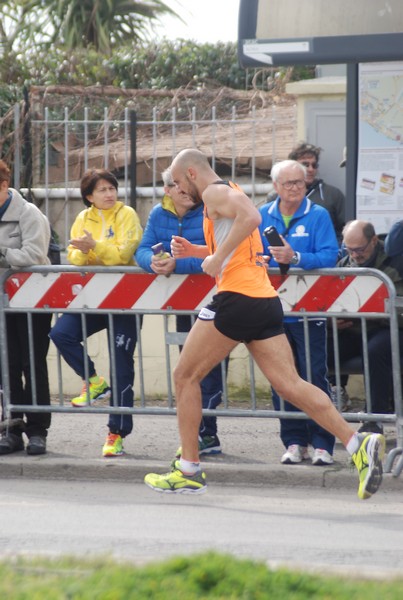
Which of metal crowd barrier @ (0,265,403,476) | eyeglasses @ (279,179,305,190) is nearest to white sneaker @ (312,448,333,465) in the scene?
metal crowd barrier @ (0,265,403,476)

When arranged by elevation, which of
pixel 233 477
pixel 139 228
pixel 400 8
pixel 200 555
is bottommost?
pixel 233 477

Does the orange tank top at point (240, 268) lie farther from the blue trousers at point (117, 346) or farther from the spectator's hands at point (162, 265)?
the blue trousers at point (117, 346)

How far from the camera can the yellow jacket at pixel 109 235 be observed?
8.02 m

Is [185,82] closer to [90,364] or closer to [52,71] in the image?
[52,71]

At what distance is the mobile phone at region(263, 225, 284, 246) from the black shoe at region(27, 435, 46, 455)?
6.54 feet

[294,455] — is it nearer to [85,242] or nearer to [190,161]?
[85,242]

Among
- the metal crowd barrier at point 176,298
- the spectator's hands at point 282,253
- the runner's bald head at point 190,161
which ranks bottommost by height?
the metal crowd barrier at point 176,298

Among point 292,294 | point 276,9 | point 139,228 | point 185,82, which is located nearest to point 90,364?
point 139,228

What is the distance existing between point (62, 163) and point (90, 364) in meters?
3.43

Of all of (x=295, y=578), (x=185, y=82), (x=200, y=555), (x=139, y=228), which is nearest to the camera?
(x=295, y=578)

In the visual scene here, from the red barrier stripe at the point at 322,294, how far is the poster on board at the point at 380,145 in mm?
1683

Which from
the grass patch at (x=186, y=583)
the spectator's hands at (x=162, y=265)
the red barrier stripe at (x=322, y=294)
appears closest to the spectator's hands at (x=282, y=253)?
the red barrier stripe at (x=322, y=294)

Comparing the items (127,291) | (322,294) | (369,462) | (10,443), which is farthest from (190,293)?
(369,462)

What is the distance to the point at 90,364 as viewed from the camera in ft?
27.1
